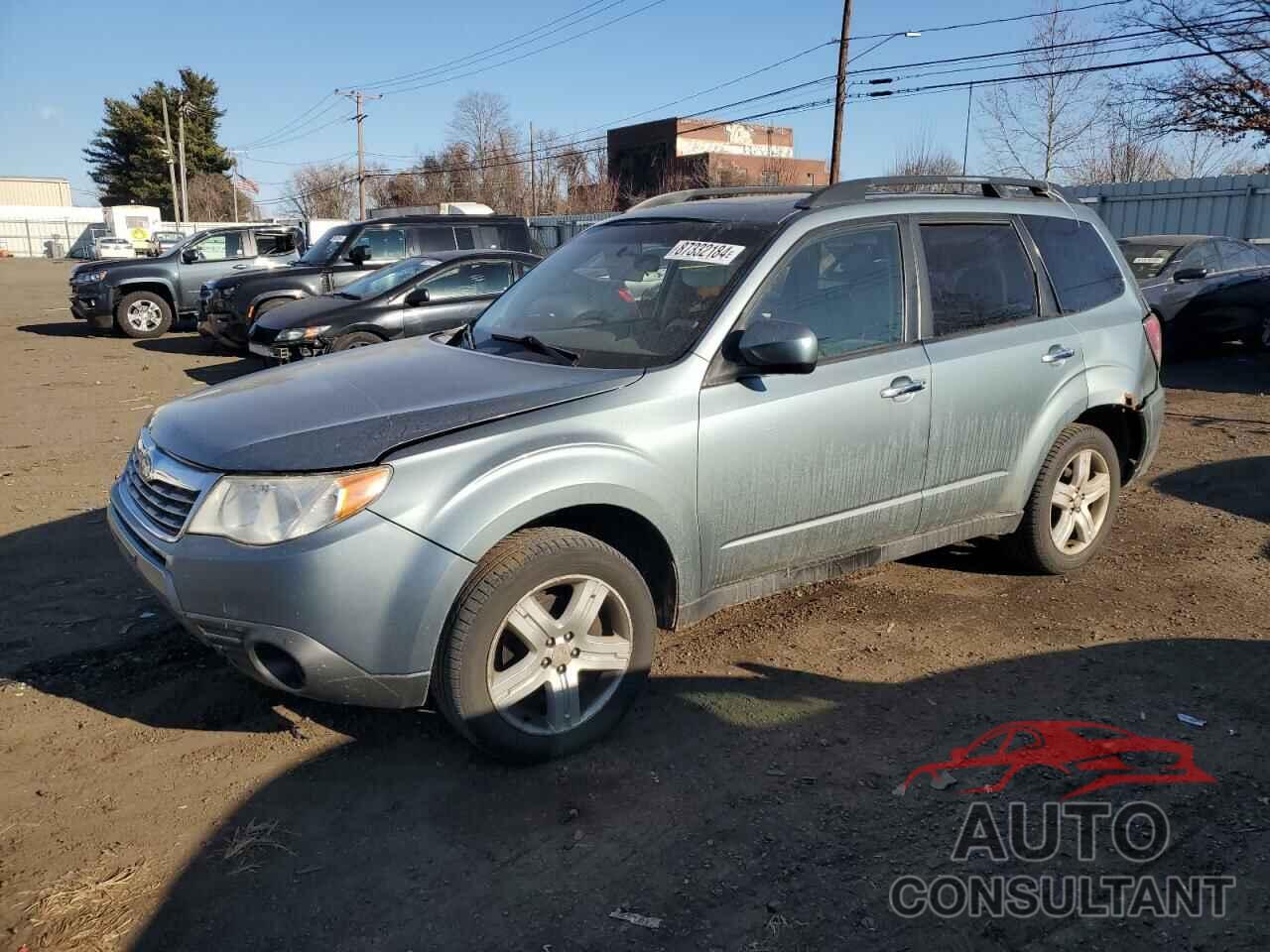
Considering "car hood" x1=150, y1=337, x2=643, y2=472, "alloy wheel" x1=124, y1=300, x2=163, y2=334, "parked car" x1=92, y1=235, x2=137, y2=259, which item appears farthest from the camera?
"parked car" x1=92, y1=235, x2=137, y2=259

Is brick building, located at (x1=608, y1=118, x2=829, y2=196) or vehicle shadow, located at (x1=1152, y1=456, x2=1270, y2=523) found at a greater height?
brick building, located at (x1=608, y1=118, x2=829, y2=196)

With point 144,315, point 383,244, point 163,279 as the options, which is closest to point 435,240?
point 383,244

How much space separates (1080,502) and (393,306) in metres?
7.66

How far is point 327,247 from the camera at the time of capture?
13789 millimetres

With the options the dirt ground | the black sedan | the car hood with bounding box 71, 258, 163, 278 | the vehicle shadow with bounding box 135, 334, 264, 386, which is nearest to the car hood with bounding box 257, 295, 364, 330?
the black sedan

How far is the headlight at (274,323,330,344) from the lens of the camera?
1013 centimetres

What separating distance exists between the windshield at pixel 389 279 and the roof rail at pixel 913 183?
7297 mm

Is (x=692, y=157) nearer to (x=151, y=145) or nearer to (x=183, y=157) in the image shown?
(x=183, y=157)

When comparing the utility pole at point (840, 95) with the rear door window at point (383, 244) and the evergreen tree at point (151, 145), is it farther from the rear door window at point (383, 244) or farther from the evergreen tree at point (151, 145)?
the evergreen tree at point (151, 145)

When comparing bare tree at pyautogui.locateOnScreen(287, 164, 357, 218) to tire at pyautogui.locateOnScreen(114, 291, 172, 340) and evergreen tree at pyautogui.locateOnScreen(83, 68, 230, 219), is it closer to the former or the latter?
evergreen tree at pyautogui.locateOnScreen(83, 68, 230, 219)

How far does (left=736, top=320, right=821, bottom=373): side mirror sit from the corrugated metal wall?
15.7 m

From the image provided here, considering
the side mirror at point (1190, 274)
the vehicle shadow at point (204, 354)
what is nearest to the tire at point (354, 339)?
the vehicle shadow at point (204, 354)

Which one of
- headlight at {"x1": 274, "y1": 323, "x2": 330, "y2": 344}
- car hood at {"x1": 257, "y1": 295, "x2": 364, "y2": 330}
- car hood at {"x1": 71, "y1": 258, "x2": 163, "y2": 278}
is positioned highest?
car hood at {"x1": 71, "y1": 258, "x2": 163, "y2": 278}

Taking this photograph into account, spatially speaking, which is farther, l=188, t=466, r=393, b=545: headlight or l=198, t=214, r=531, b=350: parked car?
l=198, t=214, r=531, b=350: parked car
